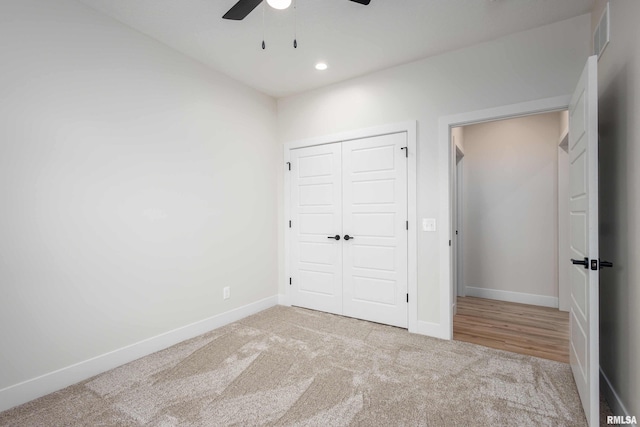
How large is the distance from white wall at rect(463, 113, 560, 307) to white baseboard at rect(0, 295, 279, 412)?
3537 millimetres

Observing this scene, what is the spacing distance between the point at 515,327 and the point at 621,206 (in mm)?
1978

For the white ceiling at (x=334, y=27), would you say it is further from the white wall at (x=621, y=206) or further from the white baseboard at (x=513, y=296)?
the white baseboard at (x=513, y=296)

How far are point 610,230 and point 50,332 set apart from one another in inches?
148

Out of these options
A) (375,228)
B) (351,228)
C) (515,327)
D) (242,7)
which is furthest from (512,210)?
(242,7)

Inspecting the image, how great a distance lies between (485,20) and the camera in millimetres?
2461

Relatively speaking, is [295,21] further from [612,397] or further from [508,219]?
[508,219]

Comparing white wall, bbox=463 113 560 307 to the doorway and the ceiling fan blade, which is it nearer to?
the doorway

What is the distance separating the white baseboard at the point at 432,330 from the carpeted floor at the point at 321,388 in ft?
0.32

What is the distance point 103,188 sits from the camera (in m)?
2.37

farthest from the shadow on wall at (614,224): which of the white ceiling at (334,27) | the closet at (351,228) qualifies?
the closet at (351,228)

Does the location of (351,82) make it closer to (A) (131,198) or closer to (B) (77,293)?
(A) (131,198)

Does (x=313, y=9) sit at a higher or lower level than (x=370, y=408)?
higher

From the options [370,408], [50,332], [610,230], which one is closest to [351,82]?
[610,230]

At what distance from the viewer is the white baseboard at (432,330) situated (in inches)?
115
